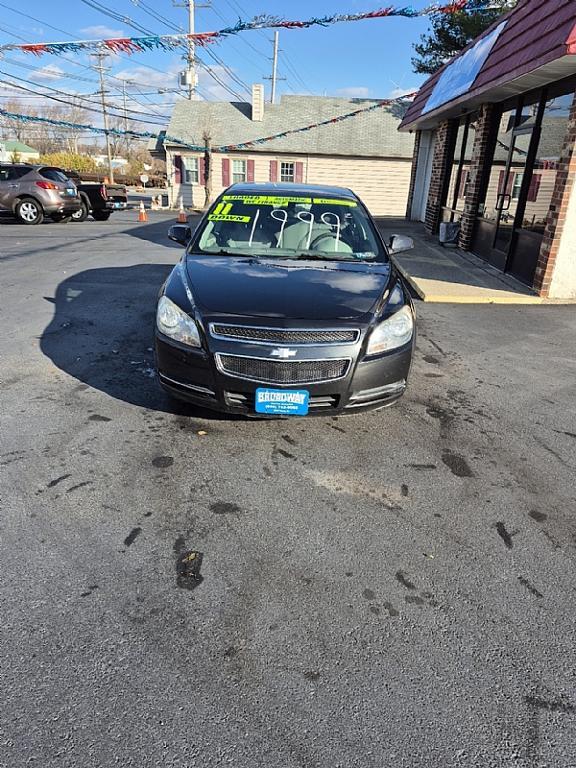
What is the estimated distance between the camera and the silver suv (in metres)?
16.2

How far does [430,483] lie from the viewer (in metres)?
3.23

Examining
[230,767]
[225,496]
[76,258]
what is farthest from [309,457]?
[76,258]

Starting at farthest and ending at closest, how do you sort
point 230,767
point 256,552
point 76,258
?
point 76,258 → point 256,552 → point 230,767

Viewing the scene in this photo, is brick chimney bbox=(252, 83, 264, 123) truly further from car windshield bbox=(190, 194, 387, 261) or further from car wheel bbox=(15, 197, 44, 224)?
car windshield bbox=(190, 194, 387, 261)

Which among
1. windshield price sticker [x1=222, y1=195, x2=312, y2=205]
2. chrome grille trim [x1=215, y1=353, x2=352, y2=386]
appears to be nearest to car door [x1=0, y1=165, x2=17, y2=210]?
windshield price sticker [x1=222, y1=195, x2=312, y2=205]

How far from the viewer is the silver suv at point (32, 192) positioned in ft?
53.3

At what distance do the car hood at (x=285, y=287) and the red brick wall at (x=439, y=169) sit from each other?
1135 centimetres

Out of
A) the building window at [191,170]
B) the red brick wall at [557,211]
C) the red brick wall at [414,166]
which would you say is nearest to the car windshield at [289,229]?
the red brick wall at [557,211]

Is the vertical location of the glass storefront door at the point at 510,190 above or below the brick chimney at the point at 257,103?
below

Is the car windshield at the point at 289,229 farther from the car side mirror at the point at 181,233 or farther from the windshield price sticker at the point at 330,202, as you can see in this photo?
the car side mirror at the point at 181,233

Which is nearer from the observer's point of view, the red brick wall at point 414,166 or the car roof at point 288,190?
the car roof at point 288,190

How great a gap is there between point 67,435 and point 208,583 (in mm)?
1777

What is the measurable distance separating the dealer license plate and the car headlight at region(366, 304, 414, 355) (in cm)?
52

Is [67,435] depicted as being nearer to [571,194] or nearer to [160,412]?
[160,412]
